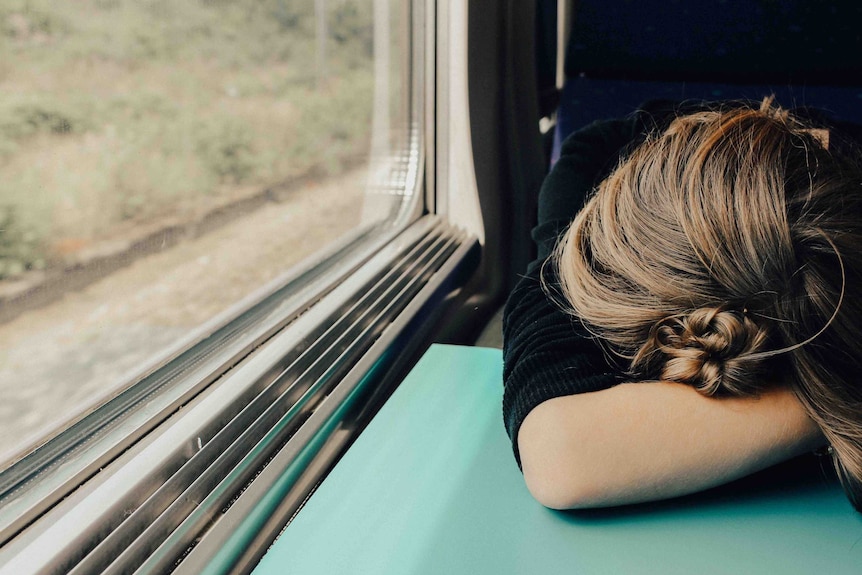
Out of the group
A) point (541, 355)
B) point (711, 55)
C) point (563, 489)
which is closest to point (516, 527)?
point (563, 489)

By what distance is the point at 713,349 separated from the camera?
2.17ft

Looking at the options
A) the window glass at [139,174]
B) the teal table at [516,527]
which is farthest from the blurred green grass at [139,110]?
the teal table at [516,527]

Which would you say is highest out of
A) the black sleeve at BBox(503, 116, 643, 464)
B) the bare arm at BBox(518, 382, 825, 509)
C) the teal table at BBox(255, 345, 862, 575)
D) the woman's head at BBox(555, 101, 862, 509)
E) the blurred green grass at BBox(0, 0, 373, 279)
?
the blurred green grass at BBox(0, 0, 373, 279)

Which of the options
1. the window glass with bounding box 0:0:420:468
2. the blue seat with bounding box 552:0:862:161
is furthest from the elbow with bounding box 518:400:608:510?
the blue seat with bounding box 552:0:862:161

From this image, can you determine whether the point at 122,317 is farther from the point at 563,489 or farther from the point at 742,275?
the point at 742,275

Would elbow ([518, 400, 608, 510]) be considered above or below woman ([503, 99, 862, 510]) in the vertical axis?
below

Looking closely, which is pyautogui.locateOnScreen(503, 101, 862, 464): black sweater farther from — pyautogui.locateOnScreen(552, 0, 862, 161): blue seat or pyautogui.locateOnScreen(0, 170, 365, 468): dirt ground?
pyautogui.locateOnScreen(552, 0, 862, 161): blue seat

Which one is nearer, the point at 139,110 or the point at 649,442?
the point at 649,442

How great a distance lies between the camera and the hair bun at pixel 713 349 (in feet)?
2.15

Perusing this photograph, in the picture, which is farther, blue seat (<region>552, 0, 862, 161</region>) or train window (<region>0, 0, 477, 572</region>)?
blue seat (<region>552, 0, 862, 161</region>)

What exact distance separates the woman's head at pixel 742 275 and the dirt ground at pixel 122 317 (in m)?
0.54

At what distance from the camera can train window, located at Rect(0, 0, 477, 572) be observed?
0.63 metres

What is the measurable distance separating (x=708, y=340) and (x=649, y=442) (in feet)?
0.38

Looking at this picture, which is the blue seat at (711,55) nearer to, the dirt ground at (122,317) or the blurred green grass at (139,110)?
the blurred green grass at (139,110)
